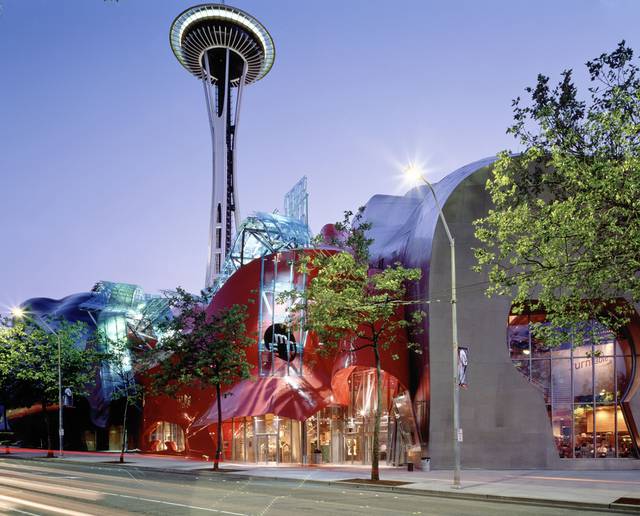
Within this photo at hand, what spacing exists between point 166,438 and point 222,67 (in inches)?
2851

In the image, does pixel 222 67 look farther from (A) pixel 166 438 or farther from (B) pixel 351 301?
(B) pixel 351 301

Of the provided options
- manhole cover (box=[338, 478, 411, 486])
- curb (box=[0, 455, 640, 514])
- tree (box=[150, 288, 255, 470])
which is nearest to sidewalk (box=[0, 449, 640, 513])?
curb (box=[0, 455, 640, 514])

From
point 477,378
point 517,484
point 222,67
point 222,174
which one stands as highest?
point 222,67

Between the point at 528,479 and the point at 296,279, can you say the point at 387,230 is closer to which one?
the point at 296,279

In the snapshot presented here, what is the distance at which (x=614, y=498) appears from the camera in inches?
779

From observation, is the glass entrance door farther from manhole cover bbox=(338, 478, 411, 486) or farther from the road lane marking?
the road lane marking

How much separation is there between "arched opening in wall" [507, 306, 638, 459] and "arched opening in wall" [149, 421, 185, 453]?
30149 mm

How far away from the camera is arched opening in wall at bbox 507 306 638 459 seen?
33.9 m

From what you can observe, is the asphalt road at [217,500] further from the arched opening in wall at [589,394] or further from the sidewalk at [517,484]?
the arched opening in wall at [589,394]

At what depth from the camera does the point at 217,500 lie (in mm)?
18625

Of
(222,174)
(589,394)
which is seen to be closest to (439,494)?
(589,394)

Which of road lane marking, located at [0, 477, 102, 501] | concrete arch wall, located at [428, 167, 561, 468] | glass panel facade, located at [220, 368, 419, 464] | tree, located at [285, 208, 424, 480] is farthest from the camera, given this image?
glass panel facade, located at [220, 368, 419, 464]

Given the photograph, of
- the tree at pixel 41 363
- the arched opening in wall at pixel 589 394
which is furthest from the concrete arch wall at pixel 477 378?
the tree at pixel 41 363

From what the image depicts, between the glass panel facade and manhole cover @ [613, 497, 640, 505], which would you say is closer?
manhole cover @ [613, 497, 640, 505]
